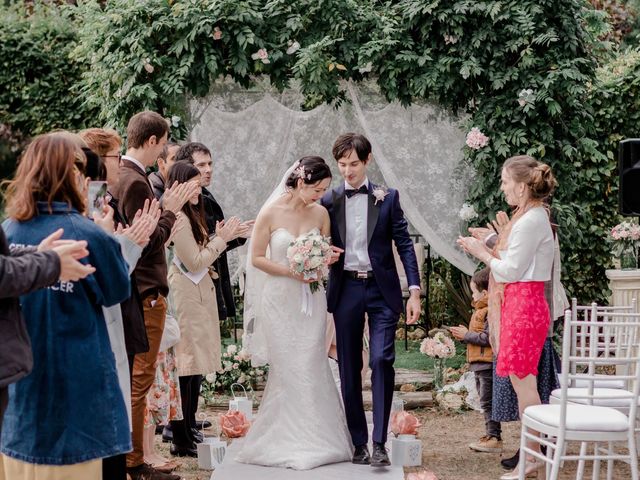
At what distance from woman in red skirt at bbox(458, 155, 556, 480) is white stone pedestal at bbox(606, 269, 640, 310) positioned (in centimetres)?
337

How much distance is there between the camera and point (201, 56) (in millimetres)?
7898

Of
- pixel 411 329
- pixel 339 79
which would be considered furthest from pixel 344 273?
pixel 411 329

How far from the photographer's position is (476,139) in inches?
309

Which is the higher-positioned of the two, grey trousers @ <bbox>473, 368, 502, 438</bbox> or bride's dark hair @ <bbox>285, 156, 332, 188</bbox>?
bride's dark hair @ <bbox>285, 156, 332, 188</bbox>

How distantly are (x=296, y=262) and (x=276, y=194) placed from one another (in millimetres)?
608

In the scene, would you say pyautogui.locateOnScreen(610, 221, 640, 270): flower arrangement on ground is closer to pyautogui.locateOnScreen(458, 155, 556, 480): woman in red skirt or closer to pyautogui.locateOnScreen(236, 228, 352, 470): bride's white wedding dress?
pyautogui.locateOnScreen(458, 155, 556, 480): woman in red skirt

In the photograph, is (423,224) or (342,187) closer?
(342,187)

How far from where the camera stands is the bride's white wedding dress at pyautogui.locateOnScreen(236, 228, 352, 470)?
549 cm

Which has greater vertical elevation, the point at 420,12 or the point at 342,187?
the point at 420,12

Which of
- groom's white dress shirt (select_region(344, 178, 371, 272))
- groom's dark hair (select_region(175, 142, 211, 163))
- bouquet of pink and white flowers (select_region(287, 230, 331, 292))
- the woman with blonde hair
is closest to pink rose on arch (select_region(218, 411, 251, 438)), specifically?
bouquet of pink and white flowers (select_region(287, 230, 331, 292))

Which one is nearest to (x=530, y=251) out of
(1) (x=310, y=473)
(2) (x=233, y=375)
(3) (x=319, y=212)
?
(3) (x=319, y=212)

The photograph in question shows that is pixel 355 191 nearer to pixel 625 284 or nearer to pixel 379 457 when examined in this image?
pixel 379 457

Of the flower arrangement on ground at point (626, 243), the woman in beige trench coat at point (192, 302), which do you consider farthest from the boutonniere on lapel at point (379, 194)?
the flower arrangement on ground at point (626, 243)

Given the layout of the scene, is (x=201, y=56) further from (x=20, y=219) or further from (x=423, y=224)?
(x=20, y=219)
